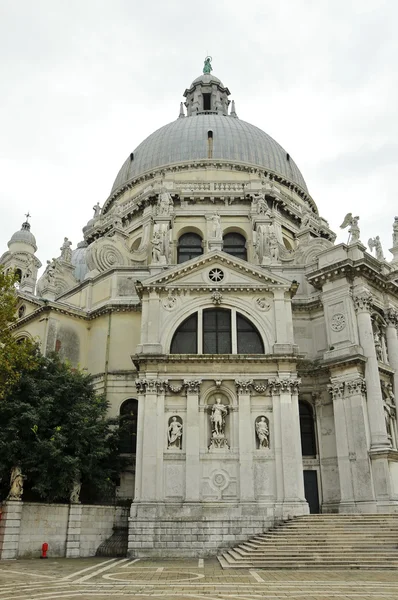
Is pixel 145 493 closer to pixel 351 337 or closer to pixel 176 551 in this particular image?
pixel 176 551

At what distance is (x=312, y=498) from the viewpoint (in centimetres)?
2986

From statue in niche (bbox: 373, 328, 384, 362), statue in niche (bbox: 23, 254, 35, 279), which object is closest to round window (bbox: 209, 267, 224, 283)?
statue in niche (bbox: 373, 328, 384, 362)

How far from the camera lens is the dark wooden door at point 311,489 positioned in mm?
29712

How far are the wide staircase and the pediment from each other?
11763mm

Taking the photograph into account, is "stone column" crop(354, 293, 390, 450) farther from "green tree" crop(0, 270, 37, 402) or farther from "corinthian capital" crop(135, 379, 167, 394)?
"green tree" crop(0, 270, 37, 402)

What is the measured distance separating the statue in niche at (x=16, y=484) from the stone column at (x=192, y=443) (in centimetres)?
729

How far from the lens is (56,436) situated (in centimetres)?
2455

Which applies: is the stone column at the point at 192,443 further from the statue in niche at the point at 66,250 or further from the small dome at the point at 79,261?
the small dome at the point at 79,261

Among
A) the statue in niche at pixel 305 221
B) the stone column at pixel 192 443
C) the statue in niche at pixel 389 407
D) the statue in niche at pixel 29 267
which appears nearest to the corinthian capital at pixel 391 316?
the statue in niche at pixel 389 407

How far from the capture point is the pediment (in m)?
29.2

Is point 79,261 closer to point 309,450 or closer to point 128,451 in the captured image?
point 128,451

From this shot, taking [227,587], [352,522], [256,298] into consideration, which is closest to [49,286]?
[256,298]

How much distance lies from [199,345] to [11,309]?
950 centimetres

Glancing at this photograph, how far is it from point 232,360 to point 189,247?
1459cm
